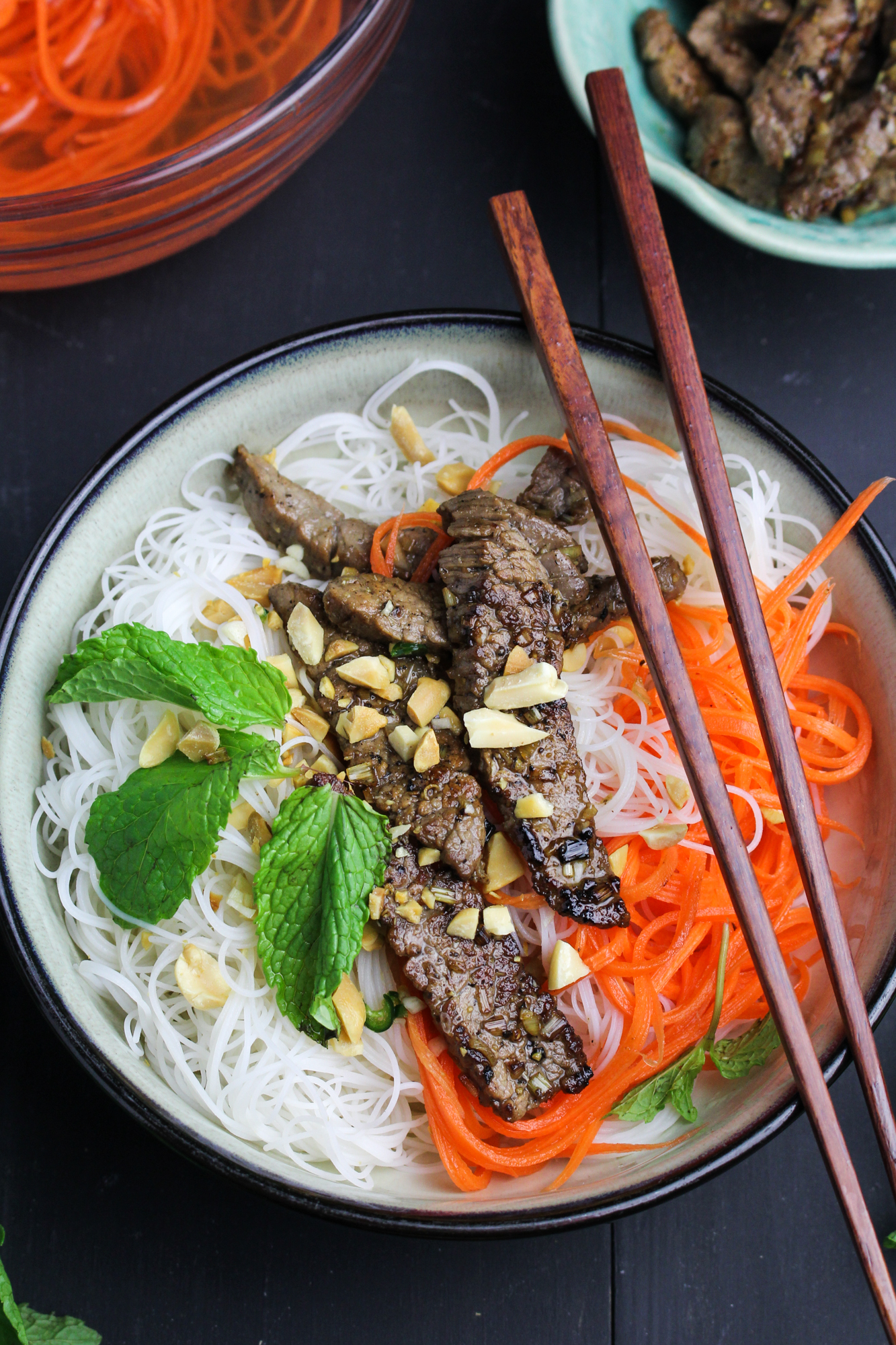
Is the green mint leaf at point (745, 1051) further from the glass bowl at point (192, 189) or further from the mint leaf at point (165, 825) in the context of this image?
the glass bowl at point (192, 189)

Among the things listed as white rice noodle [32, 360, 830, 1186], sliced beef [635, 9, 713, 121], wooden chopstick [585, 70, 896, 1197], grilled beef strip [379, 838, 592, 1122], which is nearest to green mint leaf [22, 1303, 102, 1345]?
white rice noodle [32, 360, 830, 1186]

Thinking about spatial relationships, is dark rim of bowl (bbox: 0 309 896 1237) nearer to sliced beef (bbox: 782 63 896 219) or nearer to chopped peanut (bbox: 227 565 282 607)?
chopped peanut (bbox: 227 565 282 607)

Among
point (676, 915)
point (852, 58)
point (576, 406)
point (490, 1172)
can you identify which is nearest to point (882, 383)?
point (852, 58)

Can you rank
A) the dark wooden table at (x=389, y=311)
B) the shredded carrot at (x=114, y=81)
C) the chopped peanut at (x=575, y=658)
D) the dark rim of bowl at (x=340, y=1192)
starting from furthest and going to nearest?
the shredded carrot at (x=114, y=81) → the dark wooden table at (x=389, y=311) → the chopped peanut at (x=575, y=658) → the dark rim of bowl at (x=340, y=1192)

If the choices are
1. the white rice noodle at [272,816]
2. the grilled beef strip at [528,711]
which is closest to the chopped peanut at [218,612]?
the white rice noodle at [272,816]

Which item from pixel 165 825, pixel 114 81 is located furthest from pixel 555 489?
pixel 114 81

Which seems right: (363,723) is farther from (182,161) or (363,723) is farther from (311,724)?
(182,161)
